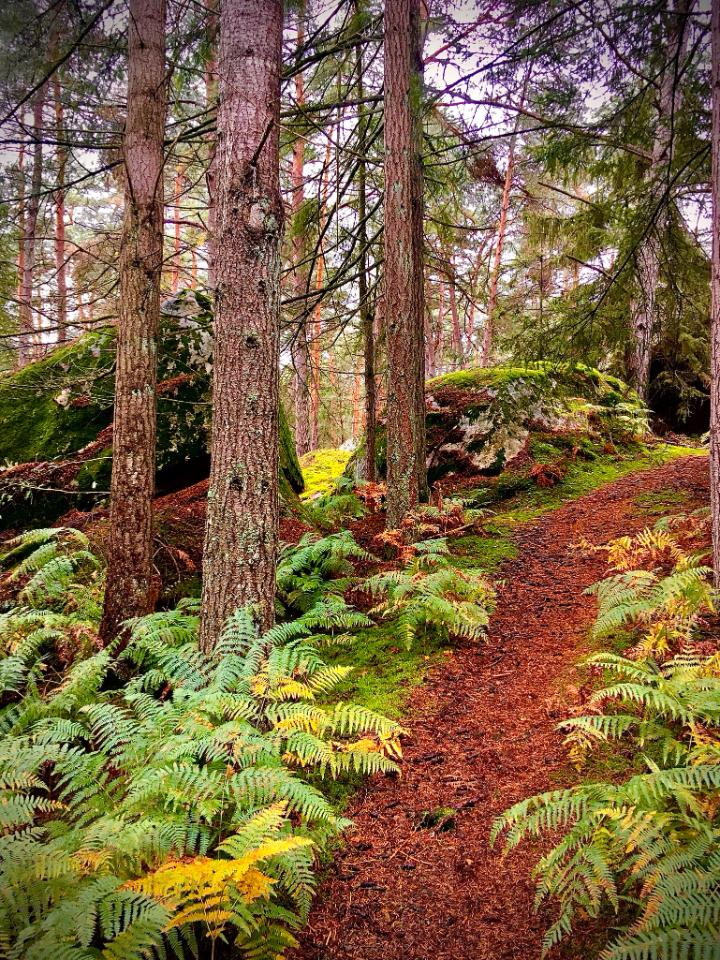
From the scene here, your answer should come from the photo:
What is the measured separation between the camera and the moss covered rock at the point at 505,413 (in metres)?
9.33

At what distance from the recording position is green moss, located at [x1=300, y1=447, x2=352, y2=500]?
12.4 metres

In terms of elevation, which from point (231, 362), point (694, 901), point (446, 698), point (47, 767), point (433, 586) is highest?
point (231, 362)

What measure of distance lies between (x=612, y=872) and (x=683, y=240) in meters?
7.22

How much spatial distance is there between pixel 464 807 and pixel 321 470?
12.3 metres

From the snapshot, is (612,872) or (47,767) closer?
(612,872)

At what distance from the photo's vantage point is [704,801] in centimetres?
227

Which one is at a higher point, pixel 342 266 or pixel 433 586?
pixel 342 266

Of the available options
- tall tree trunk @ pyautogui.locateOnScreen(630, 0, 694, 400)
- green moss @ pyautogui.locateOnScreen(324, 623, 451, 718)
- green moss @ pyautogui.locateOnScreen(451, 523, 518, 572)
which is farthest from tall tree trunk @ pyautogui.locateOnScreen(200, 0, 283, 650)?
tall tree trunk @ pyautogui.locateOnScreen(630, 0, 694, 400)

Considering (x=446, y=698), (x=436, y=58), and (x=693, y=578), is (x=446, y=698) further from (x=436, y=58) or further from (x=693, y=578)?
(x=436, y=58)

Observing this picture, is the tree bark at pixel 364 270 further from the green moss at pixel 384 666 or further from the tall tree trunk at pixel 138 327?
the green moss at pixel 384 666

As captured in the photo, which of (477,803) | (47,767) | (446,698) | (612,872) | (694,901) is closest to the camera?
(694,901)

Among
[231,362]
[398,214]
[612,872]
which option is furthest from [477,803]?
[398,214]

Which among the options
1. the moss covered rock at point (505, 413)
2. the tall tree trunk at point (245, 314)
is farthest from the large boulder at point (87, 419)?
the tall tree trunk at point (245, 314)

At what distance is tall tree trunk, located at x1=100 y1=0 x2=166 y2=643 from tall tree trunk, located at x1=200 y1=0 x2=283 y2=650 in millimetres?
1251
